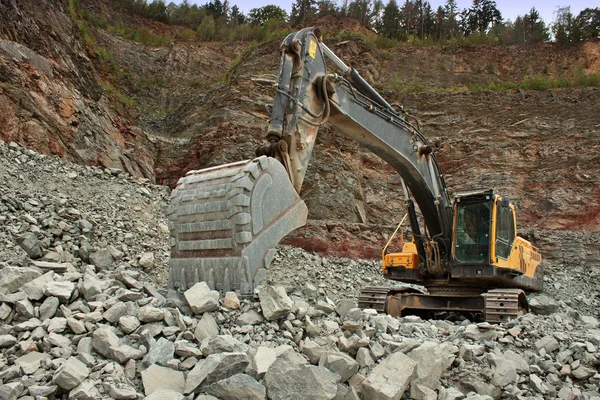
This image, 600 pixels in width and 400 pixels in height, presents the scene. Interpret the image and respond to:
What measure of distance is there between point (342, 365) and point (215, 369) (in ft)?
2.67

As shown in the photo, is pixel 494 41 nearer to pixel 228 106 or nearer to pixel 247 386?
pixel 228 106

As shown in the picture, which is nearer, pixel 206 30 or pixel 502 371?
pixel 502 371

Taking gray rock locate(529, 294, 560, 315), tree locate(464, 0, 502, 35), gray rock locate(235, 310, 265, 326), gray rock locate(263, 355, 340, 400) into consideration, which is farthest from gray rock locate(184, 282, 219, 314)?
tree locate(464, 0, 502, 35)

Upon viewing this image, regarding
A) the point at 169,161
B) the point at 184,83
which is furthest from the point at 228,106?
the point at 184,83

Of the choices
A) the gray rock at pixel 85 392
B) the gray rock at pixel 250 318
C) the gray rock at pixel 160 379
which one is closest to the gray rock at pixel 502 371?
the gray rock at pixel 250 318

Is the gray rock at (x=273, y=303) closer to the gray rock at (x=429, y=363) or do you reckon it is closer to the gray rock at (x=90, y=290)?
the gray rock at (x=429, y=363)

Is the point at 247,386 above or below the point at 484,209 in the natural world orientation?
below

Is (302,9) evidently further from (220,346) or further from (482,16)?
(220,346)

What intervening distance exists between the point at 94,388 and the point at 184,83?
20615 mm

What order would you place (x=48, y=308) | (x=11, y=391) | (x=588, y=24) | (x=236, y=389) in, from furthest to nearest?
1. (x=588, y=24)
2. (x=48, y=308)
3. (x=236, y=389)
4. (x=11, y=391)

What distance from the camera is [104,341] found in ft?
10.4

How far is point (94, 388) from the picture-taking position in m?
2.79

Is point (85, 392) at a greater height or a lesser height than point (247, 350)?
lesser

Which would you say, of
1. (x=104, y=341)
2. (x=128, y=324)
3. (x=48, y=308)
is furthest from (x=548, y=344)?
(x=48, y=308)
